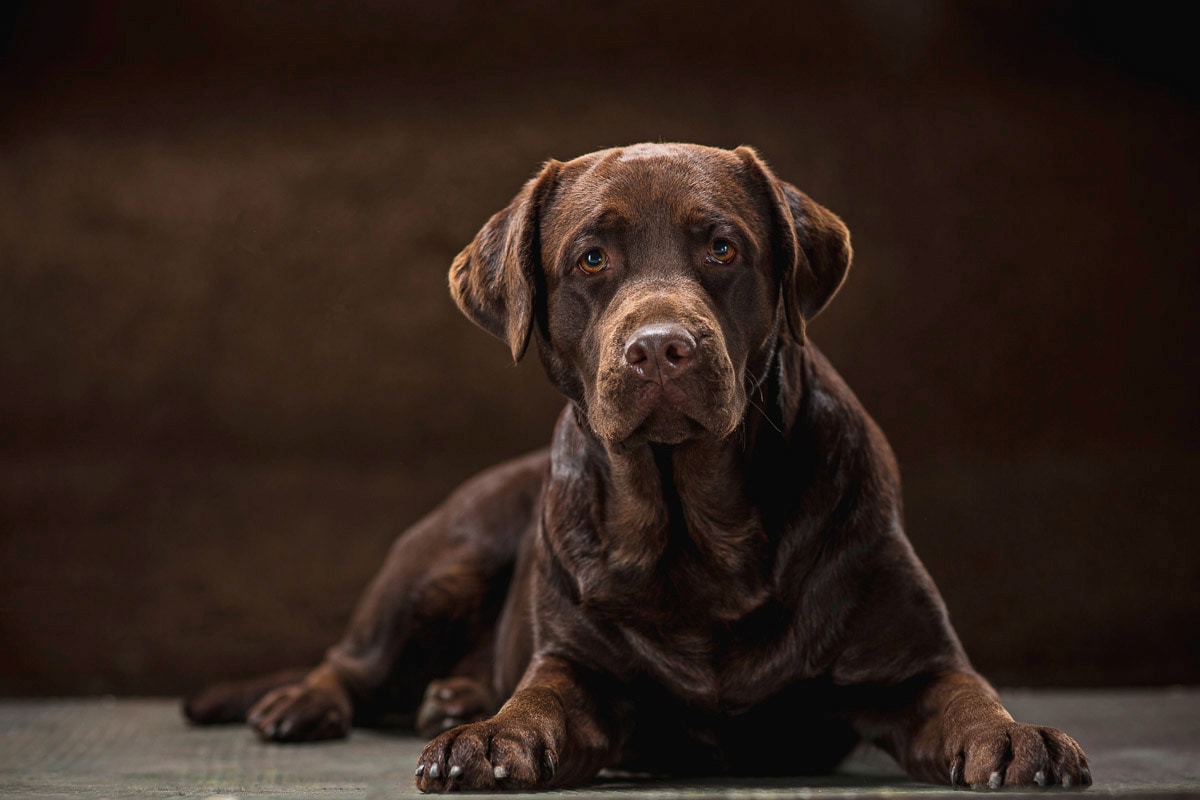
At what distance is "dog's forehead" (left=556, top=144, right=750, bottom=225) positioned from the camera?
8.71ft

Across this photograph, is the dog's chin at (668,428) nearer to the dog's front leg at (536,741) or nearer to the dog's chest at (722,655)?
the dog's chest at (722,655)

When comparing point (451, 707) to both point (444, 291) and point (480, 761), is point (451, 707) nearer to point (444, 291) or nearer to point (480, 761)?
point (480, 761)

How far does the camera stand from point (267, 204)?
508cm

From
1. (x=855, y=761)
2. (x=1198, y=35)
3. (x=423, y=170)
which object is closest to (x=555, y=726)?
(x=855, y=761)

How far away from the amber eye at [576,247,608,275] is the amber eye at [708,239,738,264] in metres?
0.21

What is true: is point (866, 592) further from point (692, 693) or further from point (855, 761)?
point (855, 761)

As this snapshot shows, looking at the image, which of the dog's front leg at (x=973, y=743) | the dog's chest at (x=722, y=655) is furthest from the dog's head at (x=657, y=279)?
the dog's front leg at (x=973, y=743)

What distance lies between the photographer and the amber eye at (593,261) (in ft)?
8.79

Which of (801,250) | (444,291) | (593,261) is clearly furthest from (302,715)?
(444,291)

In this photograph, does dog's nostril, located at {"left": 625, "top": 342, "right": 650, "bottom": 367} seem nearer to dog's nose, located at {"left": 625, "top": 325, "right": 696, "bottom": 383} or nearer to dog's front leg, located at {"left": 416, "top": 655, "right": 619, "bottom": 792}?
dog's nose, located at {"left": 625, "top": 325, "right": 696, "bottom": 383}

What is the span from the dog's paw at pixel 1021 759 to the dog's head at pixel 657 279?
0.70m

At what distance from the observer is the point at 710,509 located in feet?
8.71

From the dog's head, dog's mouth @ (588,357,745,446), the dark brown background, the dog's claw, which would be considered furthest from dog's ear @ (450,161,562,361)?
the dark brown background

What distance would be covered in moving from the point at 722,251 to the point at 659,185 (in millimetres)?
185
